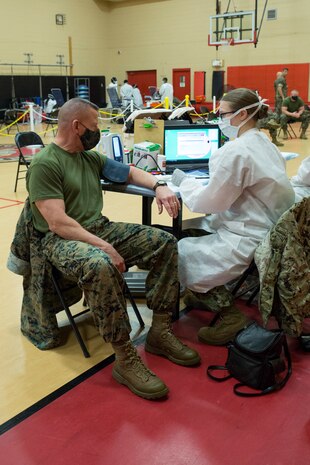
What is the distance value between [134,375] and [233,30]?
1519 centimetres

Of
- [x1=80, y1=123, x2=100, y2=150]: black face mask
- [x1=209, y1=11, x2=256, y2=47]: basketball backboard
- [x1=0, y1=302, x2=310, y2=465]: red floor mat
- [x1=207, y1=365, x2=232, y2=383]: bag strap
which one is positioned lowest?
[x1=0, y1=302, x2=310, y2=465]: red floor mat

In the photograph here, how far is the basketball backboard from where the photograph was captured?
50.0 ft

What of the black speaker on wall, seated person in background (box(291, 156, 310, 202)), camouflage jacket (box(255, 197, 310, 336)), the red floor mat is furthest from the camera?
the black speaker on wall

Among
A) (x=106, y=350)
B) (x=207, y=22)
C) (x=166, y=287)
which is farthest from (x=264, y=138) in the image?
(x=207, y=22)

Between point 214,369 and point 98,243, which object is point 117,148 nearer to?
point 98,243

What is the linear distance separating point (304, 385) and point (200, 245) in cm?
85

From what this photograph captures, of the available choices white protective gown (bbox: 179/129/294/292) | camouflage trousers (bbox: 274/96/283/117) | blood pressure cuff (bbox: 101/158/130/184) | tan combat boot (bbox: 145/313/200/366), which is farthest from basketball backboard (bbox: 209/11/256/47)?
tan combat boot (bbox: 145/313/200/366)

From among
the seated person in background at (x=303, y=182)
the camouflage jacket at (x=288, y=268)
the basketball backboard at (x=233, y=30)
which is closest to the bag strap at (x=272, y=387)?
the camouflage jacket at (x=288, y=268)

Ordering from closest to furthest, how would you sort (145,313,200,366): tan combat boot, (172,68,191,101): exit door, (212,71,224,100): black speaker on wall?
(145,313,200,366): tan combat boot → (212,71,224,100): black speaker on wall → (172,68,191,101): exit door

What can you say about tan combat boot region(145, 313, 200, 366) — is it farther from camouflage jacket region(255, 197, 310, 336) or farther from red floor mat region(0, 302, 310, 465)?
camouflage jacket region(255, 197, 310, 336)

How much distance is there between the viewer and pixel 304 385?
2.26 meters

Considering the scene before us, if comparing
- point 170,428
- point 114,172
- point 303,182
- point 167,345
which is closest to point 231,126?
point 303,182

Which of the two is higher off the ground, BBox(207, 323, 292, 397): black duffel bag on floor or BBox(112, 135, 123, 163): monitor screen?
BBox(112, 135, 123, 163): monitor screen

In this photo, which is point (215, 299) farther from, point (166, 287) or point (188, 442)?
point (188, 442)
